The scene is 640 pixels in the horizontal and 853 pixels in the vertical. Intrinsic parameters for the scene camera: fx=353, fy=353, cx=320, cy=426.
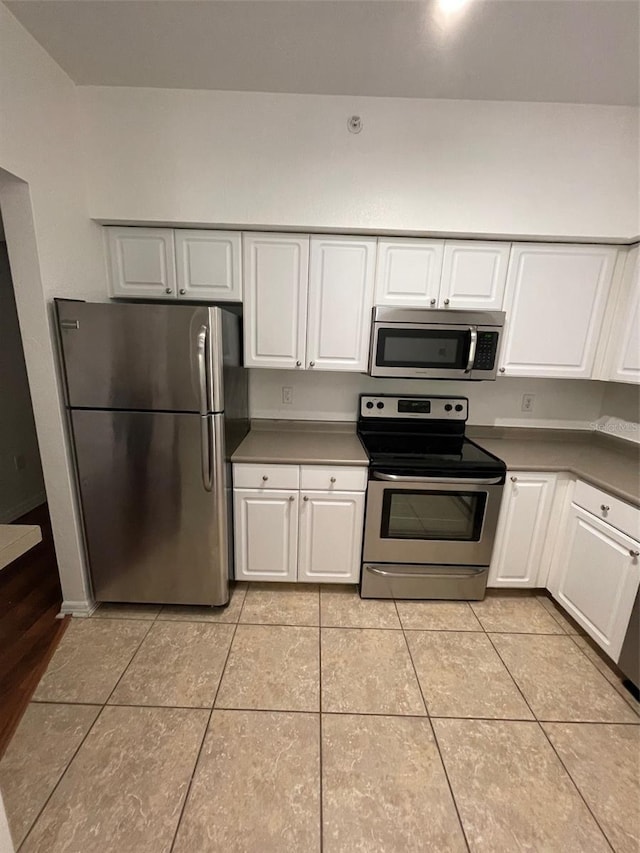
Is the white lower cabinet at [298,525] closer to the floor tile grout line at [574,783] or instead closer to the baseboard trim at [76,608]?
the baseboard trim at [76,608]

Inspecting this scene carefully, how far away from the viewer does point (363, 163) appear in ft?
6.02

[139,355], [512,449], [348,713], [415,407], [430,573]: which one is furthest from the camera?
[415,407]

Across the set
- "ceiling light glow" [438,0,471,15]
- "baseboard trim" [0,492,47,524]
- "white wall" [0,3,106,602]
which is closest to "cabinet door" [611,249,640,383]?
"ceiling light glow" [438,0,471,15]

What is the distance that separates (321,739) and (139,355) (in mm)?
1810

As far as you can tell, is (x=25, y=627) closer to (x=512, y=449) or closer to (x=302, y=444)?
(x=302, y=444)

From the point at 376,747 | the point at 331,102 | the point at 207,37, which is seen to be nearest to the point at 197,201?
the point at 207,37

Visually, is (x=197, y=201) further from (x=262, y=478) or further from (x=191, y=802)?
(x=191, y=802)

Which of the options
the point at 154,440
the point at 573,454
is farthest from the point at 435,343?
the point at 154,440

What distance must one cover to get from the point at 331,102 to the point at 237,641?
9.16ft

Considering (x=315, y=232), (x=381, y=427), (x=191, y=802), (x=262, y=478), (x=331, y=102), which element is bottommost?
(x=191, y=802)

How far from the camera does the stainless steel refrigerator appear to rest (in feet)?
5.39

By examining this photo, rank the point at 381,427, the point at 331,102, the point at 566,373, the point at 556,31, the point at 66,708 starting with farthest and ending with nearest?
the point at 381,427, the point at 566,373, the point at 331,102, the point at 66,708, the point at 556,31

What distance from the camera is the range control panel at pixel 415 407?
2398 mm

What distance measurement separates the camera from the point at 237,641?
6.04 feet
